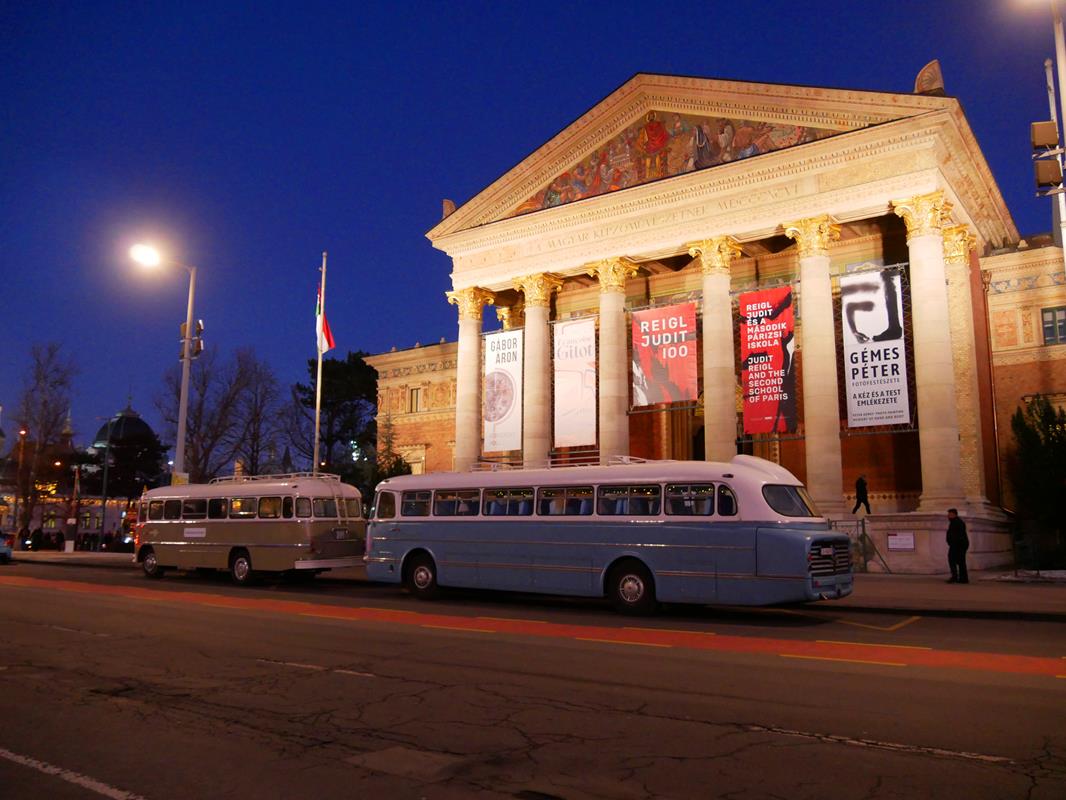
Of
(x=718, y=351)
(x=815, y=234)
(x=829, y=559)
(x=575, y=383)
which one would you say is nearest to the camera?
(x=829, y=559)

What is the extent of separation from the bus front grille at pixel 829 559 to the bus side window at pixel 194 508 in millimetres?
18430

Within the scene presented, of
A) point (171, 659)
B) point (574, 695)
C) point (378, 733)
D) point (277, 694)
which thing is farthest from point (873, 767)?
point (171, 659)

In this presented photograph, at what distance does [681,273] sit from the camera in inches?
1437

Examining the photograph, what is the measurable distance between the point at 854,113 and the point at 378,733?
2712 centimetres

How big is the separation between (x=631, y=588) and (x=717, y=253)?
17.9 metres

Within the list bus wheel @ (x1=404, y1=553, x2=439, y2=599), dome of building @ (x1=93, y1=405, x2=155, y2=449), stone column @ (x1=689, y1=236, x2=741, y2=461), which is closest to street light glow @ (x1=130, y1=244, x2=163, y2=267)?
bus wheel @ (x1=404, y1=553, x2=439, y2=599)

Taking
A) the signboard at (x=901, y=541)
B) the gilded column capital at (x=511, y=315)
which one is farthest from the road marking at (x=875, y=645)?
the gilded column capital at (x=511, y=315)

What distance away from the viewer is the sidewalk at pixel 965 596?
15.2 m

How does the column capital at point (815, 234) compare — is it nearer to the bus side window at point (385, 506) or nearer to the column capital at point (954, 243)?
the column capital at point (954, 243)

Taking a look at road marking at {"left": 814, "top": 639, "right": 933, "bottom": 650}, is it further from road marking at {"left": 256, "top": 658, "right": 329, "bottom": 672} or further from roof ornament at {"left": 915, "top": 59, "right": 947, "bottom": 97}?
roof ornament at {"left": 915, "top": 59, "right": 947, "bottom": 97}

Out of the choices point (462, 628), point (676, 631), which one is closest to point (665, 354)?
point (676, 631)

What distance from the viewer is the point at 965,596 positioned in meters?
17.6

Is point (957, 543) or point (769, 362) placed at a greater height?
point (769, 362)

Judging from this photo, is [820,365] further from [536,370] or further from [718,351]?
[536,370]
